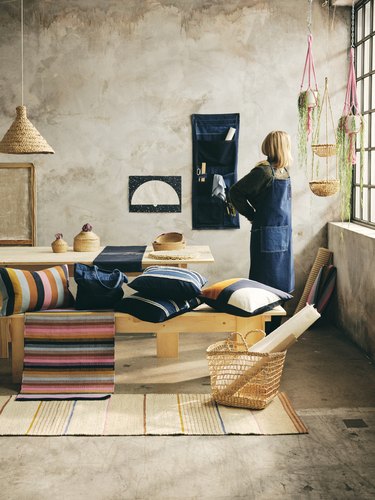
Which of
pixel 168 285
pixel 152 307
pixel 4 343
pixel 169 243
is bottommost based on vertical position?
pixel 4 343

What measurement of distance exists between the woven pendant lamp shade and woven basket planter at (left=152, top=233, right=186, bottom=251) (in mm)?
1204

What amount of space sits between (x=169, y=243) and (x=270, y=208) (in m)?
0.95

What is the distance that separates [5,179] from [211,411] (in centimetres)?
393

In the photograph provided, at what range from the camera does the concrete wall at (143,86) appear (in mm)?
7199

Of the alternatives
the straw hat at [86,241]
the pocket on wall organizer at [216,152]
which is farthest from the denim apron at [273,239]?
the pocket on wall organizer at [216,152]

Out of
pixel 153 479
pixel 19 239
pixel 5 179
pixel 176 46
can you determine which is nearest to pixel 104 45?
pixel 176 46

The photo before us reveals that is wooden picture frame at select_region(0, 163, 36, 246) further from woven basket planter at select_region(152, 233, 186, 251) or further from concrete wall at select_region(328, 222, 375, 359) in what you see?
concrete wall at select_region(328, 222, 375, 359)

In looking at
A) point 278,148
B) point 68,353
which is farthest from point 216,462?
point 278,148

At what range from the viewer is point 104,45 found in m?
7.22

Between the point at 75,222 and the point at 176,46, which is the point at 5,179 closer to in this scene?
the point at 75,222

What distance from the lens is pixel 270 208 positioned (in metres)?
5.75

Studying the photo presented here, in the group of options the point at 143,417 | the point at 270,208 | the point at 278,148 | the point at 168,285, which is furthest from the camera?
the point at 270,208

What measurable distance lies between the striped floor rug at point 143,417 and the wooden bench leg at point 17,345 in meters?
0.36

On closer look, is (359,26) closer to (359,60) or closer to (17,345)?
(359,60)
